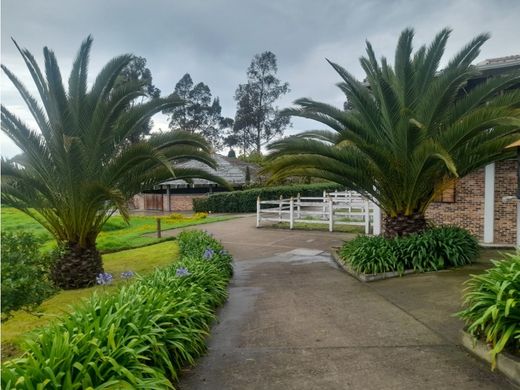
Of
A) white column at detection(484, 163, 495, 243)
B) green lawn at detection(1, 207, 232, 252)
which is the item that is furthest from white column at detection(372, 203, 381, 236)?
green lawn at detection(1, 207, 232, 252)

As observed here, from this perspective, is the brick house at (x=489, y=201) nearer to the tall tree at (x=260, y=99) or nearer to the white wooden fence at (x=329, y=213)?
the white wooden fence at (x=329, y=213)

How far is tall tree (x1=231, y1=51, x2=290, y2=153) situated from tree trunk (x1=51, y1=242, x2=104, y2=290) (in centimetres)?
4594

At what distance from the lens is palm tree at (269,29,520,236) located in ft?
27.8

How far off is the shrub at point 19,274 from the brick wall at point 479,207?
444 inches

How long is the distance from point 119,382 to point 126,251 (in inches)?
467

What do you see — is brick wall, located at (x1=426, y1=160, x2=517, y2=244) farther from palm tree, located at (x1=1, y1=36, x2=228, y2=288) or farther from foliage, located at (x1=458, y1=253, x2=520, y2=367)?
foliage, located at (x1=458, y1=253, x2=520, y2=367)

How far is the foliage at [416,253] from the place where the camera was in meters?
8.66

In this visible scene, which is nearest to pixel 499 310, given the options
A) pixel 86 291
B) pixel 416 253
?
pixel 416 253

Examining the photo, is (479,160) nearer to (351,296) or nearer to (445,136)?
(445,136)

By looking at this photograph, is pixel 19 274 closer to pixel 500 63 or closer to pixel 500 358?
pixel 500 358

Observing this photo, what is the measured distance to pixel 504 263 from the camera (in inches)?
203

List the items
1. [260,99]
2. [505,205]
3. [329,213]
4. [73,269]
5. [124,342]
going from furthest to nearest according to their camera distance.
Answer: [260,99], [329,213], [505,205], [73,269], [124,342]

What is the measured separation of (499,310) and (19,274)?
514 cm

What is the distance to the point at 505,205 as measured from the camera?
1192 centimetres
